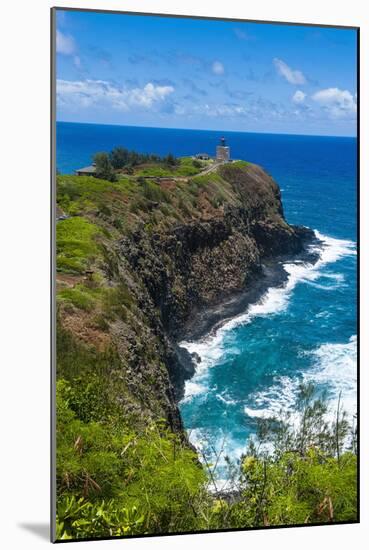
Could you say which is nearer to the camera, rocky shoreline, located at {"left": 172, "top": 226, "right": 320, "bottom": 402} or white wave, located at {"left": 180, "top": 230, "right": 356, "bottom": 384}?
white wave, located at {"left": 180, "top": 230, "right": 356, "bottom": 384}

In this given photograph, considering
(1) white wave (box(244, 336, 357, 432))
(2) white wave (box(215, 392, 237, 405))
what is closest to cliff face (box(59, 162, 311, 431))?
(2) white wave (box(215, 392, 237, 405))

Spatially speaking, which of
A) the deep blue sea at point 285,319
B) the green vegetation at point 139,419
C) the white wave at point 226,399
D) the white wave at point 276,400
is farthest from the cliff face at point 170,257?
the white wave at point 276,400

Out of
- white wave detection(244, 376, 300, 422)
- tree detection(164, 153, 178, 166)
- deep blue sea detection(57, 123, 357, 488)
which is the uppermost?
tree detection(164, 153, 178, 166)

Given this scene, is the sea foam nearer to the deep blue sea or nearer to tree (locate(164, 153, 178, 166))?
the deep blue sea

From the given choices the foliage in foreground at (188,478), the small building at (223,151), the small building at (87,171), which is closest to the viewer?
the foliage in foreground at (188,478)

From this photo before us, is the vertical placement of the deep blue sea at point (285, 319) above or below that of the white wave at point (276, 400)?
above

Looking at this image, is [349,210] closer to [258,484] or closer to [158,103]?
[158,103]

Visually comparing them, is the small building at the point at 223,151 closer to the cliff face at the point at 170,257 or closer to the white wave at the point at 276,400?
the cliff face at the point at 170,257
